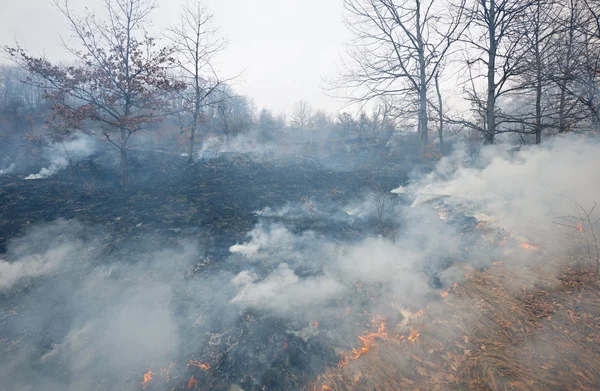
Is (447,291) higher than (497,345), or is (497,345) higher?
(447,291)

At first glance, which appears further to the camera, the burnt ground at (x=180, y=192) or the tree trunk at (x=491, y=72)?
the tree trunk at (x=491, y=72)

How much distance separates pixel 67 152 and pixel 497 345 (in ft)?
56.0

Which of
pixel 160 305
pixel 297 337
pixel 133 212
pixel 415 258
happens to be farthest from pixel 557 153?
pixel 133 212

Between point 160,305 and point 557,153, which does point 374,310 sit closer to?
point 160,305

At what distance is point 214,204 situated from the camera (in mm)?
7961

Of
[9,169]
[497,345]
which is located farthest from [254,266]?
[9,169]

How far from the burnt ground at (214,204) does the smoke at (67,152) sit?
2.26ft

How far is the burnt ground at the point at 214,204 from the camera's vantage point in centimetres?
328

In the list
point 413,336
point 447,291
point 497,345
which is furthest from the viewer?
point 447,291

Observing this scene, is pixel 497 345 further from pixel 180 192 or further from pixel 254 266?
pixel 180 192

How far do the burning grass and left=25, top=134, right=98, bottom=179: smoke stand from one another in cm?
1482

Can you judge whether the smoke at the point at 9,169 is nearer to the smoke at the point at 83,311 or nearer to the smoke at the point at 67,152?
the smoke at the point at 67,152

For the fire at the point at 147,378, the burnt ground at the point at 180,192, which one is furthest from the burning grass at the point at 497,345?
the burnt ground at the point at 180,192

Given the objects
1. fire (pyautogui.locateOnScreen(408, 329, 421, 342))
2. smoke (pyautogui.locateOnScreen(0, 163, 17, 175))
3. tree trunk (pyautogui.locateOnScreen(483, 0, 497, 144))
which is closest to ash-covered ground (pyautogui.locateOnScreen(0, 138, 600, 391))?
fire (pyautogui.locateOnScreen(408, 329, 421, 342))
